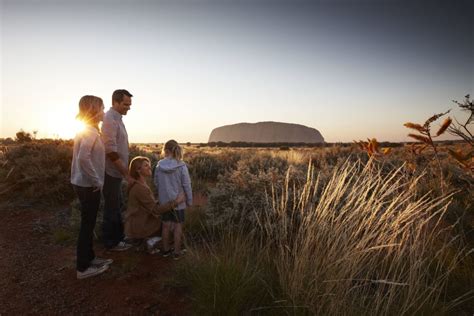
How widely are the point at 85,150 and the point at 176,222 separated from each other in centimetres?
144

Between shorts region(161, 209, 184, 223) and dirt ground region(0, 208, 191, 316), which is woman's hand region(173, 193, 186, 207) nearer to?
shorts region(161, 209, 184, 223)

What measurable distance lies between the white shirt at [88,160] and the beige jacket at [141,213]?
92cm

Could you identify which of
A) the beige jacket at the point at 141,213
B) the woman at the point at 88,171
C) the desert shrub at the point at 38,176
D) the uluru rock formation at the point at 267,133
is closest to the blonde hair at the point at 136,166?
the beige jacket at the point at 141,213

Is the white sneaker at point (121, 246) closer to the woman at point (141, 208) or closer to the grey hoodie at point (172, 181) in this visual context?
the woman at point (141, 208)

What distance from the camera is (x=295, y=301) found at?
268cm

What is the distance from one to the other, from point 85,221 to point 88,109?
1.26 meters

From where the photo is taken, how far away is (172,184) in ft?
14.4

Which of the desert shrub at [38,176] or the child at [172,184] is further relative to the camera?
the desert shrub at [38,176]

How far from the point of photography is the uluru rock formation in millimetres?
178375

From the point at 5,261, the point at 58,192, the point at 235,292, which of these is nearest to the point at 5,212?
the point at 58,192

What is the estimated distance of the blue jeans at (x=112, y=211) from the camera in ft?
14.4

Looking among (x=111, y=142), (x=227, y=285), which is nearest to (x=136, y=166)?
(x=111, y=142)

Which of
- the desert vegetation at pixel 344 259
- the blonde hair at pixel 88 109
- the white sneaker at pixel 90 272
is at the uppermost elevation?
the blonde hair at pixel 88 109

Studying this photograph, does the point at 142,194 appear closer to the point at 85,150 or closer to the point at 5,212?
the point at 85,150
